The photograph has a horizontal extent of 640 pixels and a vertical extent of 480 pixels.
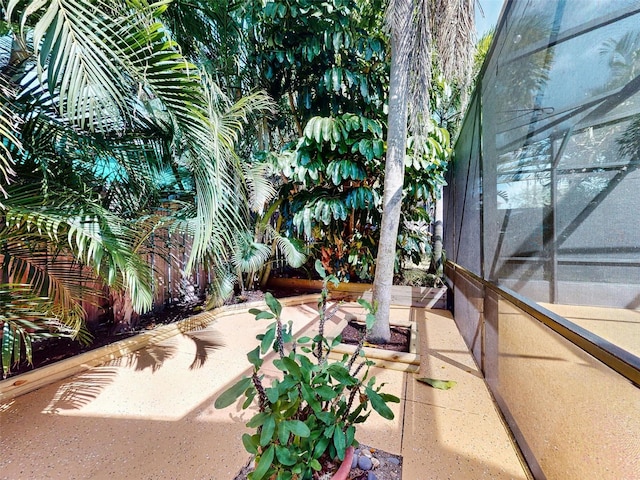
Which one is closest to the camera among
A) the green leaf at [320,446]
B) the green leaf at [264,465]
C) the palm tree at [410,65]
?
the green leaf at [264,465]

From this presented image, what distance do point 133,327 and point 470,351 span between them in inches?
130

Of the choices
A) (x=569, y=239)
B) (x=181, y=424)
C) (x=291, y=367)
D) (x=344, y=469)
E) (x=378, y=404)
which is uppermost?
(x=569, y=239)

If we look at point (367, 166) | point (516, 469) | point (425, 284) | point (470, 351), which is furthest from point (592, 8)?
point (425, 284)

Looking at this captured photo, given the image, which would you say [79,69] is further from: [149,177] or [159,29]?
[149,177]

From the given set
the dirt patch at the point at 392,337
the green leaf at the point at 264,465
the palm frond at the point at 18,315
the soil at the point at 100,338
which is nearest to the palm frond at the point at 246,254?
the soil at the point at 100,338

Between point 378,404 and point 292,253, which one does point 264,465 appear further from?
point 292,253

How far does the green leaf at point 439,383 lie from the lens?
6.36 feet

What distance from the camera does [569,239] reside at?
1.05 metres

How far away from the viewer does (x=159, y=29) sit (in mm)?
1585

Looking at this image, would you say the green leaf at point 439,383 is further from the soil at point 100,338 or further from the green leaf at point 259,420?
the soil at point 100,338

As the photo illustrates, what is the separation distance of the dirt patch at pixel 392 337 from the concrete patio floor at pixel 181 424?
198 mm

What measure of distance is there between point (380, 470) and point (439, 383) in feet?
3.77

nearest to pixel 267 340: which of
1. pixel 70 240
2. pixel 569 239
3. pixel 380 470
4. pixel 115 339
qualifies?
pixel 380 470

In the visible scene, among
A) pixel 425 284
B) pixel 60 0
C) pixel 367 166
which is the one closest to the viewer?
pixel 60 0
